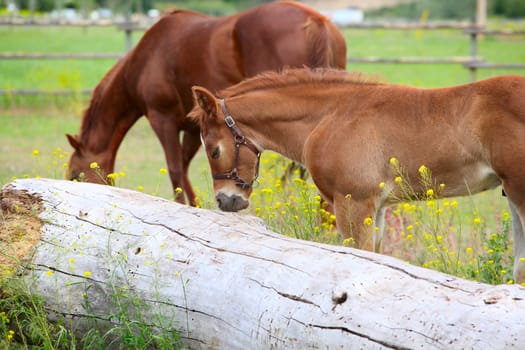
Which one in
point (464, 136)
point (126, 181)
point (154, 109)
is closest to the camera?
point (464, 136)

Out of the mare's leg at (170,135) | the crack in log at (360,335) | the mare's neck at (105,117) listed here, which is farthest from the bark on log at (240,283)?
the mare's neck at (105,117)

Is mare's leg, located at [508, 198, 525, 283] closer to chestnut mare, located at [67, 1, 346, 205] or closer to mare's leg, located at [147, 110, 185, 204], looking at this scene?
chestnut mare, located at [67, 1, 346, 205]

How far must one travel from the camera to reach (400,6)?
53.7 meters

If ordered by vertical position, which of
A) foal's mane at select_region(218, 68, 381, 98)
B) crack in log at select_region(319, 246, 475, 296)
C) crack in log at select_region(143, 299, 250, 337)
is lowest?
crack in log at select_region(143, 299, 250, 337)

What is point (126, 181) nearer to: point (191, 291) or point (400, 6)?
point (191, 291)

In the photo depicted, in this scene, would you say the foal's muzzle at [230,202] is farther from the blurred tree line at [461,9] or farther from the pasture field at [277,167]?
the blurred tree line at [461,9]

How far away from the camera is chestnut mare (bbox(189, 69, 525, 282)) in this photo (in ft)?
14.3

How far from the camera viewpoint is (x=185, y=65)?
723cm

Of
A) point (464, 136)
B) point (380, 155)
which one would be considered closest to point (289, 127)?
point (380, 155)

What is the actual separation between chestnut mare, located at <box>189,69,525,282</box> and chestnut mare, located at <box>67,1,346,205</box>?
4.84 feet

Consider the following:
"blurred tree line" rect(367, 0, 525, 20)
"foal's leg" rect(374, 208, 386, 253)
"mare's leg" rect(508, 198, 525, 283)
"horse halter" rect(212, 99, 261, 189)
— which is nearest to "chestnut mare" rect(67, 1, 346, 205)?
"horse halter" rect(212, 99, 261, 189)

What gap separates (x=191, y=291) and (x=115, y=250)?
0.55 metres

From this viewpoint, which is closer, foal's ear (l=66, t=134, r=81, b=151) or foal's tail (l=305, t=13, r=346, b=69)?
foal's tail (l=305, t=13, r=346, b=69)

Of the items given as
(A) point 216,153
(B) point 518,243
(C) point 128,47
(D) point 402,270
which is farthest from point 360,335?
(C) point 128,47
